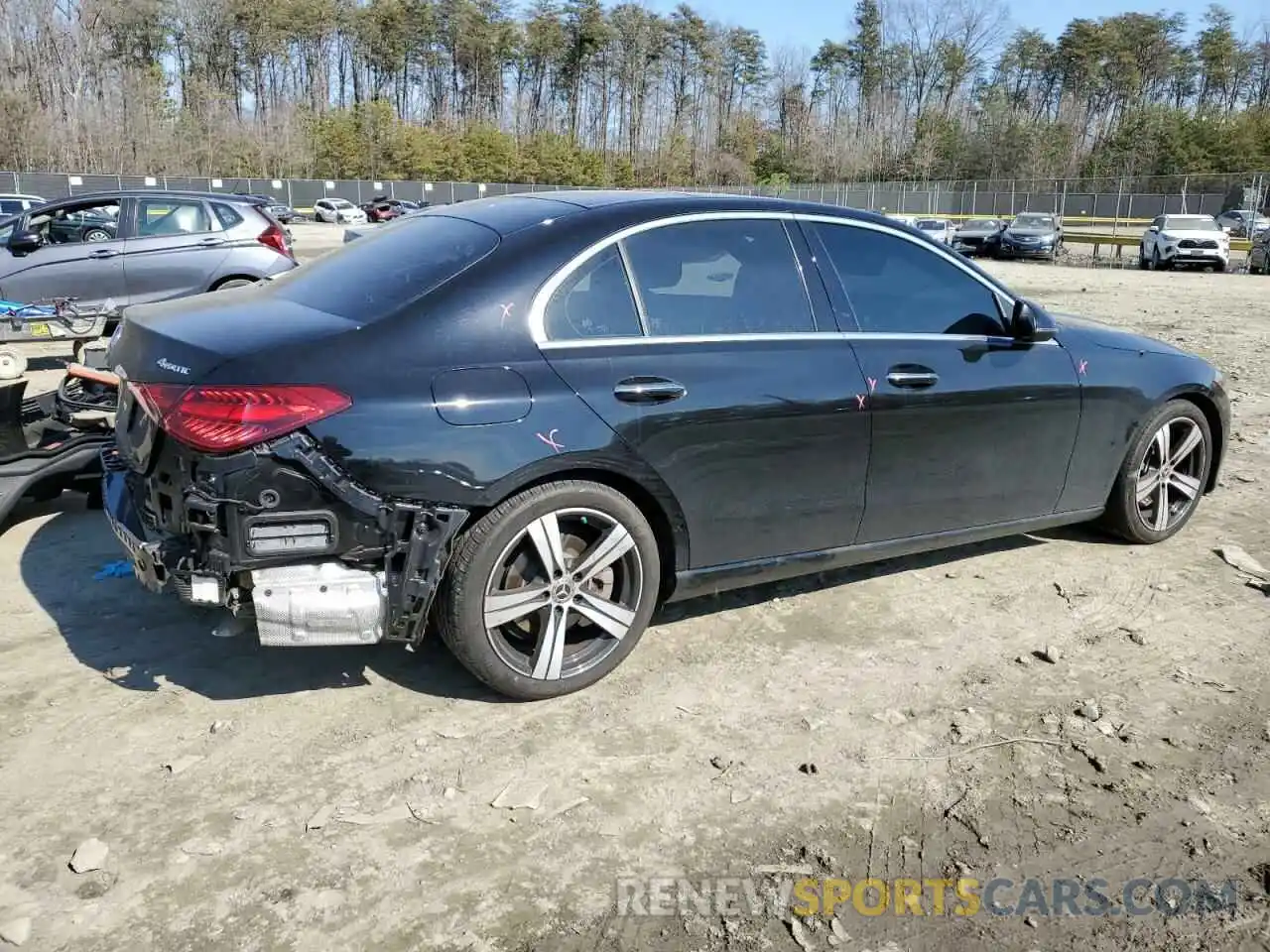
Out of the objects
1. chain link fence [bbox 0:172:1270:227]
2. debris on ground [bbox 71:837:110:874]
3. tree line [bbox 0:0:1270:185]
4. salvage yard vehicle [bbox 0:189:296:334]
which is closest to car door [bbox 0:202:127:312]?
salvage yard vehicle [bbox 0:189:296:334]

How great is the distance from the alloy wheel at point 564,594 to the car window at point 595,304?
62 cm

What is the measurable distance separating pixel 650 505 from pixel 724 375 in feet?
1.78

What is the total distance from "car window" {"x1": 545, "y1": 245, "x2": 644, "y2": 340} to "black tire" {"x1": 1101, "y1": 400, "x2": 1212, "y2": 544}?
2856 millimetres

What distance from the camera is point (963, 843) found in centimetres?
290

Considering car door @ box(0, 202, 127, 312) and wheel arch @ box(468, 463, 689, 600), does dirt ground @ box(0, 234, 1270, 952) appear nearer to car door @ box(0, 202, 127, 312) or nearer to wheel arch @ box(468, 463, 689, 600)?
wheel arch @ box(468, 463, 689, 600)

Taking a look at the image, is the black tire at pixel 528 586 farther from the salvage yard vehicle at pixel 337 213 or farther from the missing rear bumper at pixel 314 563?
the salvage yard vehicle at pixel 337 213

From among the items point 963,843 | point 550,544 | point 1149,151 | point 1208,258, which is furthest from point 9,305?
point 1149,151

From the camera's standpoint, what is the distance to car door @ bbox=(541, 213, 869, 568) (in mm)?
3525

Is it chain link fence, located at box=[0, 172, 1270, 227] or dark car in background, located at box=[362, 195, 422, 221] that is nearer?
chain link fence, located at box=[0, 172, 1270, 227]

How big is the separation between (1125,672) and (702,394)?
1.98 meters

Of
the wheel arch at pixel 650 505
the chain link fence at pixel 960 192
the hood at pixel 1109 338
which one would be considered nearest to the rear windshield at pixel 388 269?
the wheel arch at pixel 650 505

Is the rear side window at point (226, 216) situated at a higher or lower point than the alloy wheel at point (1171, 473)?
higher

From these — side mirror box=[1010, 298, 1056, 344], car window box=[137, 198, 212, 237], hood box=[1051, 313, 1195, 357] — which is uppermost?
car window box=[137, 198, 212, 237]

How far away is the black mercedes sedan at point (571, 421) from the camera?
3104 millimetres
